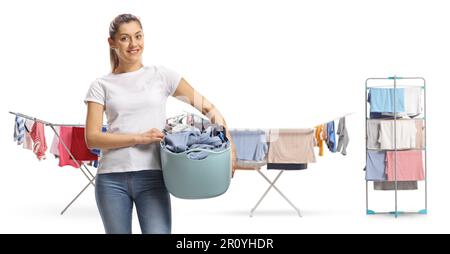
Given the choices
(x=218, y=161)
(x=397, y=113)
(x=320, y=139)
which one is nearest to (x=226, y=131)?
(x=218, y=161)

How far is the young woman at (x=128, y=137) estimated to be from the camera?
278cm

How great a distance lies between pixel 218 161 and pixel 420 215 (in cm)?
423

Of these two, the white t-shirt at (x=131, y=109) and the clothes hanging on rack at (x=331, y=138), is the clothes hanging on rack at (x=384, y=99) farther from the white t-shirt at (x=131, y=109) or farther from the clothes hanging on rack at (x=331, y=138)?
the white t-shirt at (x=131, y=109)

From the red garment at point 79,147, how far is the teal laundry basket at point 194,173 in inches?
158

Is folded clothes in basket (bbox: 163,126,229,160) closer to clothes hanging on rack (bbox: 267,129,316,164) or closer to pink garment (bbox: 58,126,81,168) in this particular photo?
clothes hanging on rack (bbox: 267,129,316,164)

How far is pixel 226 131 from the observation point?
287cm

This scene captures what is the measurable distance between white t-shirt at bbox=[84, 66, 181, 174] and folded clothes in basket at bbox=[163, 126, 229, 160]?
90 millimetres

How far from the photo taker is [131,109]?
2803 millimetres

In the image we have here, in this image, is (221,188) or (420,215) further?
(420,215)

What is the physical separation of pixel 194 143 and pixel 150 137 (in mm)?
164

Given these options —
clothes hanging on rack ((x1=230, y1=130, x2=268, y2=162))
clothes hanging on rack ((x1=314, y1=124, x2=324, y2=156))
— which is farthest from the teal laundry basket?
clothes hanging on rack ((x1=314, y1=124, x2=324, y2=156))

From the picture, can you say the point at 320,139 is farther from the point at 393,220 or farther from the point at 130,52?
the point at 130,52

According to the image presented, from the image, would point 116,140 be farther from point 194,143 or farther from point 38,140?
point 38,140

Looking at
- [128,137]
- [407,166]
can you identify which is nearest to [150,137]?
[128,137]
